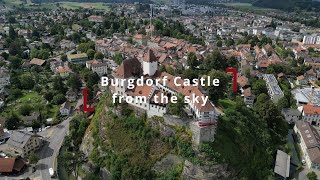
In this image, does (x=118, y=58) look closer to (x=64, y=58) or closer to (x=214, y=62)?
(x=64, y=58)

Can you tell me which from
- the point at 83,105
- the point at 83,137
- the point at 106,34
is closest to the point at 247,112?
the point at 83,137

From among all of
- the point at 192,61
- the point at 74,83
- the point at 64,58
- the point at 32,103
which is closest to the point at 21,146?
the point at 32,103

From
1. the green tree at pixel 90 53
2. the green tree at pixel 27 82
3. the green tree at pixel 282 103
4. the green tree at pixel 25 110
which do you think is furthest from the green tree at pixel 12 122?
the green tree at pixel 282 103

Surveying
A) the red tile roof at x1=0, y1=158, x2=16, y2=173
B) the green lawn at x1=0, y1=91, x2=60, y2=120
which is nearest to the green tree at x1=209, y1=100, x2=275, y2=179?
the red tile roof at x1=0, y1=158, x2=16, y2=173

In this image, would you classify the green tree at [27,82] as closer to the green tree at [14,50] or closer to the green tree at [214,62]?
the green tree at [14,50]

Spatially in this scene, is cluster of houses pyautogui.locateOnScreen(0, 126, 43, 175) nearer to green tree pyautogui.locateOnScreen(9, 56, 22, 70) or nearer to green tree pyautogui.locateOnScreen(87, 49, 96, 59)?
green tree pyautogui.locateOnScreen(9, 56, 22, 70)
